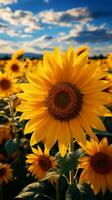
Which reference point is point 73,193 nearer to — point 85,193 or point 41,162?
point 85,193

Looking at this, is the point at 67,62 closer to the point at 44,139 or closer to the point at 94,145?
the point at 44,139

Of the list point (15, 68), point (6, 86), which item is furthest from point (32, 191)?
point (15, 68)

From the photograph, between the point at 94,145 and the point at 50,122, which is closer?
the point at 50,122

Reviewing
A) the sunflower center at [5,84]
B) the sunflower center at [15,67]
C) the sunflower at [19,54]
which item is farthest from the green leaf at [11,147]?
the sunflower at [19,54]

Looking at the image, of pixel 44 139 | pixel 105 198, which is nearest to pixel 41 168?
pixel 105 198

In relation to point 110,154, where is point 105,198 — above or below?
below

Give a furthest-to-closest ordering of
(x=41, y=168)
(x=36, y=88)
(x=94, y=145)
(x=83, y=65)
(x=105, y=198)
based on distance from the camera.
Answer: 1. (x=41, y=168)
2. (x=105, y=198)
3. (x=94, y=145)
4. (x=36, y=88)
5. (x=83, y=65)
